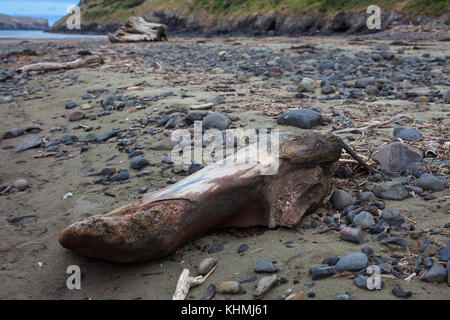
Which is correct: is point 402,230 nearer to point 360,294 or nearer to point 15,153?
point 360,294

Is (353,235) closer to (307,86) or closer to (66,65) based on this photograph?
(307,86)

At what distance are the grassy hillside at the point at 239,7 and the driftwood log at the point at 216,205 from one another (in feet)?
55.7

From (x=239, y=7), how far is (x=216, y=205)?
3264 centimetres

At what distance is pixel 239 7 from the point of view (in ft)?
107

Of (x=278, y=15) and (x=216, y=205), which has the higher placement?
(x=278, y=15)

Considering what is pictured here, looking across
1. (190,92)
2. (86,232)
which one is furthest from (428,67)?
(86,232)

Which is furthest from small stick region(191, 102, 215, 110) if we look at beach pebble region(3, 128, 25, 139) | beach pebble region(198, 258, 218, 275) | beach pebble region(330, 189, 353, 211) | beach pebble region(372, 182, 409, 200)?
beach pebble region(198, 258, 218, 275)

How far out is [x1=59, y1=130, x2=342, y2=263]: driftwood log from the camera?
231 cm

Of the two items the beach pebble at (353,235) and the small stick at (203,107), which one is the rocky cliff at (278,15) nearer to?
the small stick at (203,107)

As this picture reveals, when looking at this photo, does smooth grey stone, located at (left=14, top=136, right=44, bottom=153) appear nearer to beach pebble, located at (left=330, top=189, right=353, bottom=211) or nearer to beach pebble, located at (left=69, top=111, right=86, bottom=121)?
beach pebble, located at (left=69, top=111, right=86, bottom=121)

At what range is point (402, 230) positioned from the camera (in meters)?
2.30

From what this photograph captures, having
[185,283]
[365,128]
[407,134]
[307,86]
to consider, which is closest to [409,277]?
[185,283]

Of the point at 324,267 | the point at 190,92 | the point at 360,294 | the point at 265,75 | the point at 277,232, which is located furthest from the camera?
the point at 265,75

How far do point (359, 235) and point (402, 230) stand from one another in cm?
26
